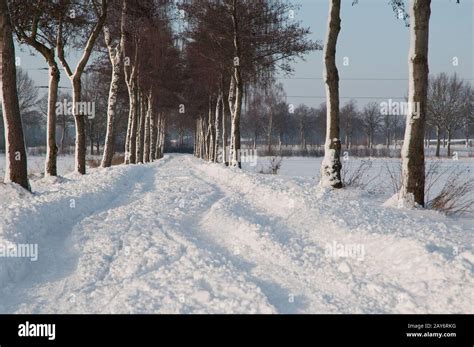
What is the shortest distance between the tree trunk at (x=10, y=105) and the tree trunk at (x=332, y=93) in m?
7.37

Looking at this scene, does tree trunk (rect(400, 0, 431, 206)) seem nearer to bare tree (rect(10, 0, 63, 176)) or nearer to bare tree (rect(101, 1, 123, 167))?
bare tree (rect(10, 0, 63, 176))

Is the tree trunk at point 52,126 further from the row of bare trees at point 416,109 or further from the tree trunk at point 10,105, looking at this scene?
the row of bare trees at point 416,109

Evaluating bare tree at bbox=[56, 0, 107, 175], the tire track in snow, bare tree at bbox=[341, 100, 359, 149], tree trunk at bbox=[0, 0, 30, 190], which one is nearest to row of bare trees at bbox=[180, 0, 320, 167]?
bare tree at bbox=[56, 0, 107, 175]

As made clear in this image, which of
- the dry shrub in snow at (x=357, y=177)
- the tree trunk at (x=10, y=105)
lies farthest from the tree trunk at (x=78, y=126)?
the dry shrub in snow at (x=357, y=177)

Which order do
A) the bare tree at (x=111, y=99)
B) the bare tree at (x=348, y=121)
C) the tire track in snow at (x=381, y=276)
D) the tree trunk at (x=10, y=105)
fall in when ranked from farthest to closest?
the bare tree at (x=348, y=121) < the bare tree at (x=111, y=99) < the tree trunk at (x=10, y=105) < the tire track in snow at (x=381, y=276)

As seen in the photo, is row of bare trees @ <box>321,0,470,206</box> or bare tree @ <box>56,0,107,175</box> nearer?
row of bare trees @ <box>321,0,470,206</box>

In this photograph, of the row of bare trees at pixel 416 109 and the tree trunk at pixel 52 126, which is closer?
the row of bare trees at pixel 416 109

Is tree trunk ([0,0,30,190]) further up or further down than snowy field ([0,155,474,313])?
further up

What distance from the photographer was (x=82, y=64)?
49.1 feet

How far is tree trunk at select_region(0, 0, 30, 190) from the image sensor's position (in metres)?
9.02

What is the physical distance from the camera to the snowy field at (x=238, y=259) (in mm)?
3549
